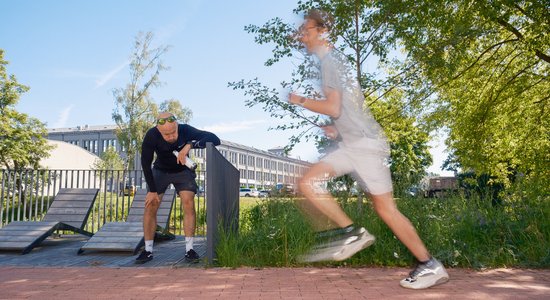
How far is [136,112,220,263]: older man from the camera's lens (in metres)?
4.97

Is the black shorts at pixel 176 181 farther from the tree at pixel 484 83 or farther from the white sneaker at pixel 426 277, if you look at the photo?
the tree at pixel 484 83

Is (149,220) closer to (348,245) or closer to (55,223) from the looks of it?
(348,245)

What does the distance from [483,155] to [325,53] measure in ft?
36.6

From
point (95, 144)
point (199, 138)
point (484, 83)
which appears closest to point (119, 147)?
point (95, 144)

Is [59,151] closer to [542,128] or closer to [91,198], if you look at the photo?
[91,198]

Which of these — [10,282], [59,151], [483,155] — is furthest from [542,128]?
[59,151]

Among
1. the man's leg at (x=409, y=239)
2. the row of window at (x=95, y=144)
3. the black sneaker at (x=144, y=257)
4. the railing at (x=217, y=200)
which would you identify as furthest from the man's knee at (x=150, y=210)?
the row of window at (x=95, y=144)

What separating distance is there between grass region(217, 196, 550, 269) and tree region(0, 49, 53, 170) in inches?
746

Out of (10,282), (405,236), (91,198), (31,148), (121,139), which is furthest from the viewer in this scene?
(121,139)

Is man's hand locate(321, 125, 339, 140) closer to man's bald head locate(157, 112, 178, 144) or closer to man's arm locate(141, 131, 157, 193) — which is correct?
man's bald head locate(157, 112, 178, 144)

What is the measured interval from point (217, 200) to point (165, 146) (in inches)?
34.0

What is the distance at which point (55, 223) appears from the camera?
686 cm

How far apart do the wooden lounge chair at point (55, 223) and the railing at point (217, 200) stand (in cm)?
280

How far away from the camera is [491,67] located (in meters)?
12.9
